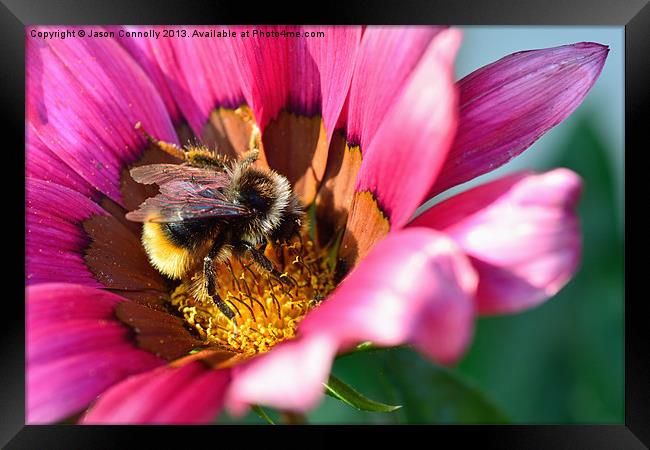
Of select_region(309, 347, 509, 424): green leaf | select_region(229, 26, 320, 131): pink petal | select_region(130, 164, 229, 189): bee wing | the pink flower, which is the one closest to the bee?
select_region(130, 164, 229, 189): bee wing

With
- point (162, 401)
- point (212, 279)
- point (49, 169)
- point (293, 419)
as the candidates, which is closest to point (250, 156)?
point (212, 279)

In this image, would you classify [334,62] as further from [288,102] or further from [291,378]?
[291,378]

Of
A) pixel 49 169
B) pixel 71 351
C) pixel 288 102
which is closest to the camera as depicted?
pixel 71 351

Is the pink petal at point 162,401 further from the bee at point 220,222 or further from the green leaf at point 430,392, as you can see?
the green leaf at point 430,392

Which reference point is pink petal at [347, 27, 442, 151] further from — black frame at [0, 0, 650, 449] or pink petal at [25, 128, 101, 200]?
pink petal at [25, 128, 101, 200]
